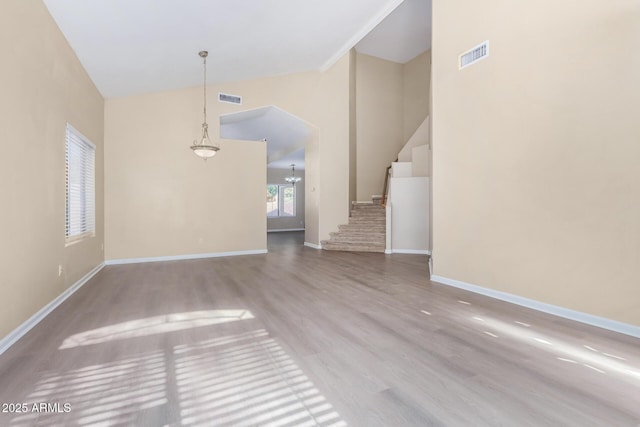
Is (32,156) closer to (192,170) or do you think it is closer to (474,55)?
(192,170)

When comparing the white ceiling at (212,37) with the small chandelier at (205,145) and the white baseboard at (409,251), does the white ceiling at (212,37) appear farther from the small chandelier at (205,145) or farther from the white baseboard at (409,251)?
the white baseboard at (409,251)

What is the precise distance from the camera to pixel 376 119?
1030 cm

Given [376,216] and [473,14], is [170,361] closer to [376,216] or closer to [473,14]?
[473,14]

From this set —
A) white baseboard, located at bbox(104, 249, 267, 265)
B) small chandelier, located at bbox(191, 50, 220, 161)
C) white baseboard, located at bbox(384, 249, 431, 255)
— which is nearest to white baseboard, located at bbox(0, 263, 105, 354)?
white baseboard, located at bbox(104, 249, 267, 265)

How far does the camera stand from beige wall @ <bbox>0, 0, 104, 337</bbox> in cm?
254

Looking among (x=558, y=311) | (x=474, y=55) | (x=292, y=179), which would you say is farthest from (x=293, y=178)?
(x=558, y=311)

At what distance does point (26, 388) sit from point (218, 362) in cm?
117

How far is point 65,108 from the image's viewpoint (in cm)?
390

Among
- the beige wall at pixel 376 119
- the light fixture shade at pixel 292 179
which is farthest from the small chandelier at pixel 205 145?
the light fixture shade at pixel 292 179

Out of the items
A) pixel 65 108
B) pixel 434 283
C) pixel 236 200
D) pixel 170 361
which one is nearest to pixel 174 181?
pixel 236 200

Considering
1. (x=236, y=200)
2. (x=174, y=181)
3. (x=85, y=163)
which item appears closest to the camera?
(x=85, y=163)

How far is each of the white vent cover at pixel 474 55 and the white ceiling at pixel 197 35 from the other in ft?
7.40

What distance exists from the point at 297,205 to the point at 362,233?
24.5 feet

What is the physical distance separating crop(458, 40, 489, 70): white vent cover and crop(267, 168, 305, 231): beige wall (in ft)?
36.7
